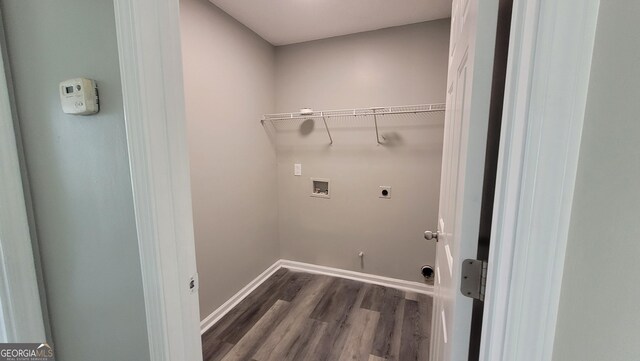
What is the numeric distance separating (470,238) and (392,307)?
6.34 ft

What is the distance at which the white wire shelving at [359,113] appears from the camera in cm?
217

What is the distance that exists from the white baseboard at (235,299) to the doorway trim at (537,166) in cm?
194

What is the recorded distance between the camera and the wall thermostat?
733 millimetres

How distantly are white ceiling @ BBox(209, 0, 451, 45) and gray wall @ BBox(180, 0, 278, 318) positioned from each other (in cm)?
17

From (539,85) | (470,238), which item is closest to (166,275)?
(470,238)

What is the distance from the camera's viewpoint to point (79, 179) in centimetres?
84

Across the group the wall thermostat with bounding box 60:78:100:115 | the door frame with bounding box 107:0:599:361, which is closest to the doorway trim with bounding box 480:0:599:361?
the door frame with bounding box 107:0:599:361

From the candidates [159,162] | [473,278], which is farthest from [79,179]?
[473,278]

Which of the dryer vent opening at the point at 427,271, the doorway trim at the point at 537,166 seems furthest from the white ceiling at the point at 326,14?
the dryer vent opening at the point at 427,271

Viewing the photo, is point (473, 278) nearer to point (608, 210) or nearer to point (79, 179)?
point (608, 210)

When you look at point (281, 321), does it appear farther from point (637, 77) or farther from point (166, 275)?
point (637, 77)

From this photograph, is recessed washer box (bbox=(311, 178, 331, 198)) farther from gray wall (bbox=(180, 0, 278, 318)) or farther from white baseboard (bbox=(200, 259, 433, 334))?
white baseboard (bbox=(200, 259, 433, 334))

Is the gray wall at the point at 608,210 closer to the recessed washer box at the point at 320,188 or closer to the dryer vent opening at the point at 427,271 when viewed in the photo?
the dryer vent opening at the point at 427,271

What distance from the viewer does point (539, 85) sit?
1.25ft
